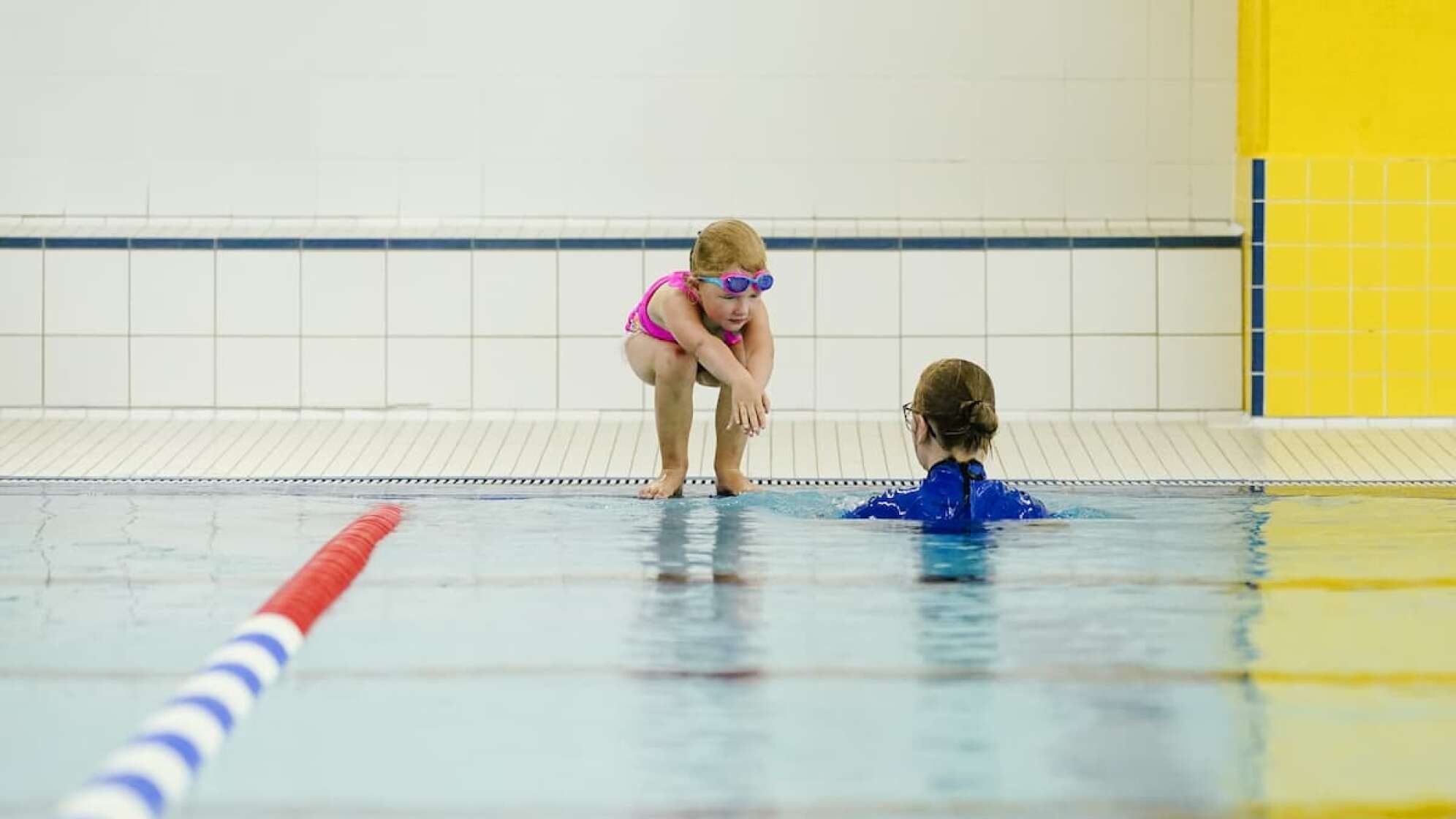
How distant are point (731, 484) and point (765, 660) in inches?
83.2

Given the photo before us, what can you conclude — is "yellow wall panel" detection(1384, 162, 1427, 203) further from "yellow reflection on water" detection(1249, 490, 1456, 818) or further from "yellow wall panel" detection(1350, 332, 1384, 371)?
"yellow reflection on water" detection(1249, 490, 1456, 818)

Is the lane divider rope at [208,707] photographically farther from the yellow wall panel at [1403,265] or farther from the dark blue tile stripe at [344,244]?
the yellow wall panel at [1403,265]

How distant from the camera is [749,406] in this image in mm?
4824

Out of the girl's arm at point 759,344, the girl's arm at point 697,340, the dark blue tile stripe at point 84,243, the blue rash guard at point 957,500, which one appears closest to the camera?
the blue rash guard at point 957,500

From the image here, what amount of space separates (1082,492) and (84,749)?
3.42 meters

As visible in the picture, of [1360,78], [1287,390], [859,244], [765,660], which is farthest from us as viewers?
[859,244]

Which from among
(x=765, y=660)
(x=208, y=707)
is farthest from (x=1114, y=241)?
(x=208, y=707)

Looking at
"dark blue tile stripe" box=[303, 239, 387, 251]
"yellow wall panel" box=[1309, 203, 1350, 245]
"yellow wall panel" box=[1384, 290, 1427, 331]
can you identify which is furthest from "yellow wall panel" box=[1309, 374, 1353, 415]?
"dark blue tile stripe" box=[303, 239, 387, 251]

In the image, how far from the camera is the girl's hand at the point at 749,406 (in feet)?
15.7

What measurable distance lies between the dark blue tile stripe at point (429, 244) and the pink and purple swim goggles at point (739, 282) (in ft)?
7.70

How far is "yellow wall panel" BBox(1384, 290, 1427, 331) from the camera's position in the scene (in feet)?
23.2

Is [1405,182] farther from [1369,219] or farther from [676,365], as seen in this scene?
[676,365]

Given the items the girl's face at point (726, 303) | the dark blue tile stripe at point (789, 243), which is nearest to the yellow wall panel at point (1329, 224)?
the dark blue tile stripe at point (789, 243)

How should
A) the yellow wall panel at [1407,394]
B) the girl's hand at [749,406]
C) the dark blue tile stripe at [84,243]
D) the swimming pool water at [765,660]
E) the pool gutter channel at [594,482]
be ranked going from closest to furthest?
the swimming pool water at [765,660] → the girl's hand at [749,406] → the pool gutter channel at [594,482] → the yellow wall panel at [1407,394] → the dark blue tile stripe at [84,243]
